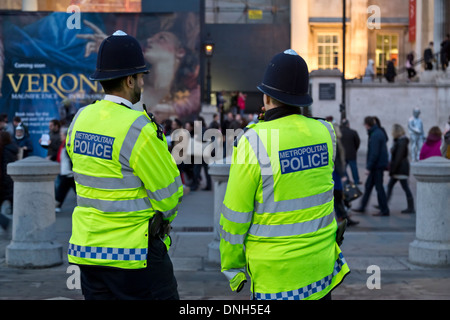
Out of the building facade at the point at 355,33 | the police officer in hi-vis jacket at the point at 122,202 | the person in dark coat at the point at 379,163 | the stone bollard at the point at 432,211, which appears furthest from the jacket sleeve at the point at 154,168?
the building facade at the point at 355,33

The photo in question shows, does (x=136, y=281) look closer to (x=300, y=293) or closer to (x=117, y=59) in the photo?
(x=300, y=293)

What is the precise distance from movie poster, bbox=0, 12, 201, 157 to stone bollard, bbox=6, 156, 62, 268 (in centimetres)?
1311

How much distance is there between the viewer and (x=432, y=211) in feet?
27.6

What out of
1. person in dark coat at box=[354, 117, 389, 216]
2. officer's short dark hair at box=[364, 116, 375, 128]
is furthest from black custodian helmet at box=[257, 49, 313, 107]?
officer's short dark hair at box=[364, 116, 375, 128]

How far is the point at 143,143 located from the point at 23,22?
21.8 metres

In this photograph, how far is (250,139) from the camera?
3.50m

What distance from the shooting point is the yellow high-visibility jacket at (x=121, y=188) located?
3.61 m

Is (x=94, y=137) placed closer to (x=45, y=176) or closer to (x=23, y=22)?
(x=45, y=176)

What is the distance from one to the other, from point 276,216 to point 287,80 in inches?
28.6

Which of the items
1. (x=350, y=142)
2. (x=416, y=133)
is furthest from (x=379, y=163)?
(x=416, y=133)

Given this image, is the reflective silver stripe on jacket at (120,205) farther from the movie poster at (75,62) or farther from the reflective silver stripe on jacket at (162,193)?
the movie poster at (75,62)

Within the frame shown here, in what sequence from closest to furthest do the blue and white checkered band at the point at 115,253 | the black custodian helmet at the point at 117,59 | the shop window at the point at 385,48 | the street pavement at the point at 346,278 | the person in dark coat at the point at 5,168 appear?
the blue and white checkered band at the point at 115,253, the black custodian helmet at the point at 117,59, the street pavement at the point at 346,278, the person in dark coat at the point at 5,168, the shop window at the point at 385,48

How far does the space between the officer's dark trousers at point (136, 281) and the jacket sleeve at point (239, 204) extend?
14.5 inches

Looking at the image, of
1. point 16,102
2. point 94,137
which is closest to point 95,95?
point 16,102
